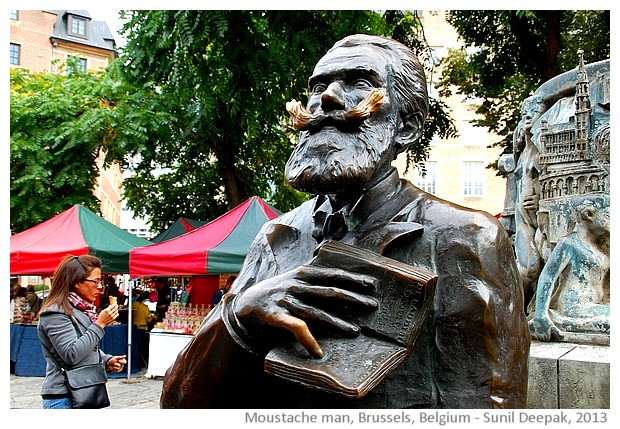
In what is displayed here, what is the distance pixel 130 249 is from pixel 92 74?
6.19 m

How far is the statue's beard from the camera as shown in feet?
4.90

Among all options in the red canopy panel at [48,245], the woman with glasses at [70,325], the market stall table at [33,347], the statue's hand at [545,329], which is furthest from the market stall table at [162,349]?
the statue's hand at [545,329]

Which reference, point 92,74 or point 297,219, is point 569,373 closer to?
point 297,219

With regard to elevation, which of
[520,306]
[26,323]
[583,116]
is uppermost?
[583,116]

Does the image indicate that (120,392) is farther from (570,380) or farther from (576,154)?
(576,154)

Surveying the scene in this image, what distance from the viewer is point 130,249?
898cm

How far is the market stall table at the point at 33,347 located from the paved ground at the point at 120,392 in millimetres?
221

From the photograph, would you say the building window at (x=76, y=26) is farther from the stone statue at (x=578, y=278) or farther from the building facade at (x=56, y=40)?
the stone statue at (x=578, y=278)

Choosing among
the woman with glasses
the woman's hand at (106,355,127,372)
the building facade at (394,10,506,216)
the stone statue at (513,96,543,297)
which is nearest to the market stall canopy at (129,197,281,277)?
the stone statue at (513,96,543,297)

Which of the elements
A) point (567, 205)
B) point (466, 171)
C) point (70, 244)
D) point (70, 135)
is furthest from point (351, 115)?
point (466, 171)

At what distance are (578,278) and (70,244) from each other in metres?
6.90

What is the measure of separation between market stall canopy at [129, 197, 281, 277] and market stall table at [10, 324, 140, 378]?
254 centimetres

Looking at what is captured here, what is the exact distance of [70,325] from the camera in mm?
3668

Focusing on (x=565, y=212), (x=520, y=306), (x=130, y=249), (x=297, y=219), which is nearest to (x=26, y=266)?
(x=130, y=249)
